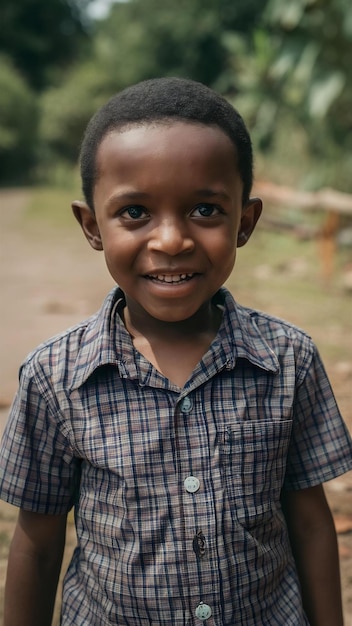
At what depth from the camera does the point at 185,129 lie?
1291 millimetres

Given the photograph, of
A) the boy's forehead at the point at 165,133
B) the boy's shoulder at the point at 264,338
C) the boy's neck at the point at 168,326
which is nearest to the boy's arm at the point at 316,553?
the boy's shoulder at the point at 264,338

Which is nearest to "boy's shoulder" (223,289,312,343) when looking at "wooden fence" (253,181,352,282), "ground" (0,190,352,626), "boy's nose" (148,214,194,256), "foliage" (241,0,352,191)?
"boy's nose" (148,214,194,256)

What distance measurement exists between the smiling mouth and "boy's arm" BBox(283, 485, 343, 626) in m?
0.54

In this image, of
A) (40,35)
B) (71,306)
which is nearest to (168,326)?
(71,306)

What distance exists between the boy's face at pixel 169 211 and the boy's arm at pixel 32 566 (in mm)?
501

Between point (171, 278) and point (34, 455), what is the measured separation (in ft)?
1.46

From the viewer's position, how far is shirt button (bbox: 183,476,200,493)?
1.33 metres

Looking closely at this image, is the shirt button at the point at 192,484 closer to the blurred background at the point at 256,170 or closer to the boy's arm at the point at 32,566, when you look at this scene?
the boy's arm at the point at 32,566

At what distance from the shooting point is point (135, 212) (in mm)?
1325

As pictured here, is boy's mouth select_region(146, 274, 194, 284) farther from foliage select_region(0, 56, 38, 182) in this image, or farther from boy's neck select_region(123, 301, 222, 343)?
foliage select_region(0, 56, 38, 182)

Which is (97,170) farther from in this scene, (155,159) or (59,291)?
(59,291)

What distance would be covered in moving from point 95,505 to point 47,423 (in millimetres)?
181

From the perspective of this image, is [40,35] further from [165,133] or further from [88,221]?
[165,133]

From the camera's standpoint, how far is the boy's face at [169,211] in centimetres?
128
